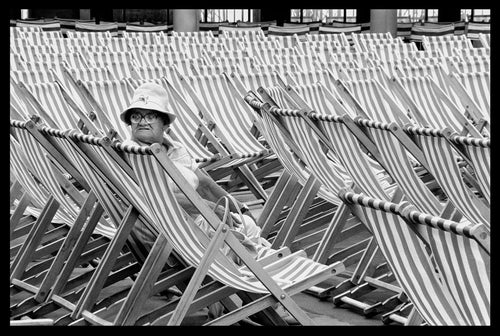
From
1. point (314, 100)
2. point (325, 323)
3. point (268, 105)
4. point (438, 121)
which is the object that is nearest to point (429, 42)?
point (438, 121)

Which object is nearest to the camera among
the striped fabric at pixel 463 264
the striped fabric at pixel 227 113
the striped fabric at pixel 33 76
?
the striped fabric at pixel 463 264

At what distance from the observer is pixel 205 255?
329cm

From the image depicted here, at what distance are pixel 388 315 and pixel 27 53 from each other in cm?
687

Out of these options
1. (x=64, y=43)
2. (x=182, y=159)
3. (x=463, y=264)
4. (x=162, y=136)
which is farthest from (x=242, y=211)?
(x=64, y=43)

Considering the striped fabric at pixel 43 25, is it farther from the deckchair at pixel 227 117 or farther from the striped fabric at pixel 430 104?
the striped fabric at pixel 430 104

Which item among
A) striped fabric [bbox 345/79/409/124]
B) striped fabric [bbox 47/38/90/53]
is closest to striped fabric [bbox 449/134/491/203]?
striped fabric [bbox 345/79/409/124]

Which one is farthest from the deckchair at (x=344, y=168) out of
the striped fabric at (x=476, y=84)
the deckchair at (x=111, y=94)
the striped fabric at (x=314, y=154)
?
the striped fabric at (x=476, y=84)

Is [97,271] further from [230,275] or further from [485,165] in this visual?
[485,165]

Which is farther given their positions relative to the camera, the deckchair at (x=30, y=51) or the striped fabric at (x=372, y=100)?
the deckchair at (x=30, y=51)

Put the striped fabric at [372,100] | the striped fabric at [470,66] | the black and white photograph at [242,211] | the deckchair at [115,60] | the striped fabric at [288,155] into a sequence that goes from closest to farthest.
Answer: the black and white photograph at [242,211] → the striped fabric at [288,155] → the striped fabric at [372,100] → the striped fabric at [470,66] → the deckchair at [115,60]

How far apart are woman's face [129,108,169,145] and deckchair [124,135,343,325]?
2.59 feet

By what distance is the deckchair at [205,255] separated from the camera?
3.27 meters

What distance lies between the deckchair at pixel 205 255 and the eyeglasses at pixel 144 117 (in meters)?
0.82

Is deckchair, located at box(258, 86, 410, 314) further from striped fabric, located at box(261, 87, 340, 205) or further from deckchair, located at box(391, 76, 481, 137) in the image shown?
deckchair, located at box(391, 76, 481, 137)
